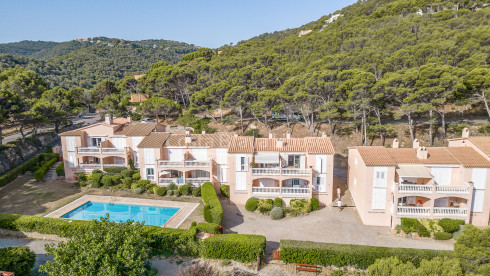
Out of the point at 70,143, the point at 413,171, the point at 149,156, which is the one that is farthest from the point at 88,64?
the point at 413,171

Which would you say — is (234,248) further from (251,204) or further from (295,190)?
(295,190)

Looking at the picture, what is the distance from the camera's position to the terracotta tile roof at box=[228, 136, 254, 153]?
108 ft

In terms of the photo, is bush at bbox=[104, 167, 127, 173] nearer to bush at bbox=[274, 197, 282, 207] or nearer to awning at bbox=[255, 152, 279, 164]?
awning at bbox=[255, 152, 279, 164]

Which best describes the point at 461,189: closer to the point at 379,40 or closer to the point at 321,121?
the point at 321,121

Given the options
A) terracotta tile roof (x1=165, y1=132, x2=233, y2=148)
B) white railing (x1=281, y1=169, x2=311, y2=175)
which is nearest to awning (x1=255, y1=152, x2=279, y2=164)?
white railing (x1=281, y1=169, x2=311, y2=175)

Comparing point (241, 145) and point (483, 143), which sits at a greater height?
point (483, 143)

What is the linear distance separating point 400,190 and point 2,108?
58.4m

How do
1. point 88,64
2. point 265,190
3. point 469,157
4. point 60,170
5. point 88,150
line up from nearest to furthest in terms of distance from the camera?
point 469,157, point 265,190, point 88,150, point 60,170, point 88,64

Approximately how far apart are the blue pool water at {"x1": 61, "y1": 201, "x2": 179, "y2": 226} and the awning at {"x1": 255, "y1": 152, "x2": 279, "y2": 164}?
38.5 ft

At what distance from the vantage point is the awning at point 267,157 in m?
33.0

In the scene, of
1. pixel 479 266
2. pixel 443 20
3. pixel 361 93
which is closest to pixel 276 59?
pixel 361 93

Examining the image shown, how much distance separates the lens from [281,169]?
31.9 m

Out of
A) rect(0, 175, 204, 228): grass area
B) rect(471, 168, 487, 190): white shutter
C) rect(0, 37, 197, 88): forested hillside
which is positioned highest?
rect(0, 37, 197, 88): forested hillside

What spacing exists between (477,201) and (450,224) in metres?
4.43
